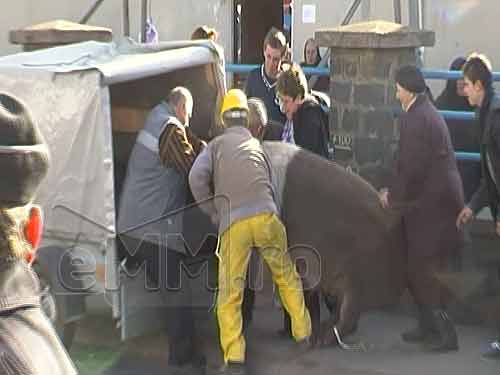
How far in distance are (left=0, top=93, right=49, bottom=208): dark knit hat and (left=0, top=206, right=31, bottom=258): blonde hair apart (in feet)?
0.07

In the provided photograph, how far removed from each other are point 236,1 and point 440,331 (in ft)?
20.4

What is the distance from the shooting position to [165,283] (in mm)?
6156

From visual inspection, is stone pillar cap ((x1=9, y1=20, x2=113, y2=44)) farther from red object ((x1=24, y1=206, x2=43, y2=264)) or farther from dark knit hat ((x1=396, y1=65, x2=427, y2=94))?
red object ((x1=24, y1=206, x2=43, y2=264))

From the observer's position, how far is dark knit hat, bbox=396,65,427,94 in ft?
20.4

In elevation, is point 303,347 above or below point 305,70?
below

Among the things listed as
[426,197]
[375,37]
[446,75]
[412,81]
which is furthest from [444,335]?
[375,37]

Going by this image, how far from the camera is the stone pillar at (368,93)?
758 cm

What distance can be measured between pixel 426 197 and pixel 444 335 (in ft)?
2.87

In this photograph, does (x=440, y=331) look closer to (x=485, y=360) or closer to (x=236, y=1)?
(x=485, y=360)

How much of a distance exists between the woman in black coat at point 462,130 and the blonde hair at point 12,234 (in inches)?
209

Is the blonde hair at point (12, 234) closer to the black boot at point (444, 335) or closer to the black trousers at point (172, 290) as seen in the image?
the black trousers at point (172, 290)

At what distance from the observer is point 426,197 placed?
631 cm

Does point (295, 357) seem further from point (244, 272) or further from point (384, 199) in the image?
point (384, 199)

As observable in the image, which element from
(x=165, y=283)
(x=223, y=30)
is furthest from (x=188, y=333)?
(x=223, y=30)
